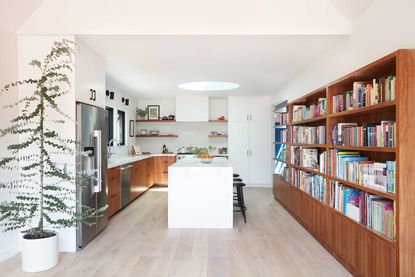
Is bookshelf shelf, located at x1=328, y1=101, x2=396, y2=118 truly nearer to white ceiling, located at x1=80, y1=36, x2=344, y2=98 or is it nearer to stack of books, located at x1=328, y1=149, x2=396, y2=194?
stack of books, located at x1=328, y1=149, x2=396, y2=194

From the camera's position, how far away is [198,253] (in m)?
3.10

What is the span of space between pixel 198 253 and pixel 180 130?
5128 millimetres

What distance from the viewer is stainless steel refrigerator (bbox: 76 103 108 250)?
3.14 metres

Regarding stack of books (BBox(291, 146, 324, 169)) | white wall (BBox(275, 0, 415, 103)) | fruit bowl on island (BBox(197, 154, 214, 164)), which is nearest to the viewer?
white wall (BBox(275, 0, 415, 103))

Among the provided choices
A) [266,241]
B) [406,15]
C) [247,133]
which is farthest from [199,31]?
[247,133]

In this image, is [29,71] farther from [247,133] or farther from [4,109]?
[247,133]

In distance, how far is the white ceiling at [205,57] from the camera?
327 centimetres

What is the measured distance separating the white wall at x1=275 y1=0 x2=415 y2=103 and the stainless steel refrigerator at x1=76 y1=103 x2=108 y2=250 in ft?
9.99

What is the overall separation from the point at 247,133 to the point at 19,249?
215 inches

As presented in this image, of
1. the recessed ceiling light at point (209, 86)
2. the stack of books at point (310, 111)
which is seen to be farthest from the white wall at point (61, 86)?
the recessed ceiling light at point (209, 86)

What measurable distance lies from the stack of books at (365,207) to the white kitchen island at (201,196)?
1480 mm

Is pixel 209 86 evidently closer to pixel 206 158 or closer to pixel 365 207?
pixel 206 158

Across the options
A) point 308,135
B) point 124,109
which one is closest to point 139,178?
point 124,109

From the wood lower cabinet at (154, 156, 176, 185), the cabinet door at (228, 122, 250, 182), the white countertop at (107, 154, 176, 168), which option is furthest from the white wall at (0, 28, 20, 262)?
the cabinet door at (228, 122, 250, 182)
